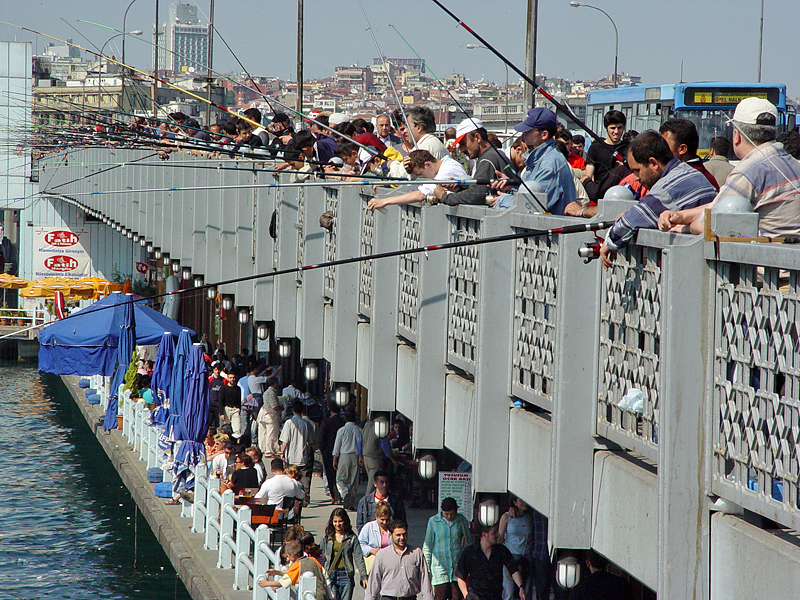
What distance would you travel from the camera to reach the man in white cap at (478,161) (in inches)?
297

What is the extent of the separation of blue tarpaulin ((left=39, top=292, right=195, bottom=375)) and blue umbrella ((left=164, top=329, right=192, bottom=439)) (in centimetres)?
137

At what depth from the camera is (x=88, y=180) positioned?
108 feet

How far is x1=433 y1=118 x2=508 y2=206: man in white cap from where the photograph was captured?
754 centimetres

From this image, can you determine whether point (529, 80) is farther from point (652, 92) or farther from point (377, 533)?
point (652, 92)

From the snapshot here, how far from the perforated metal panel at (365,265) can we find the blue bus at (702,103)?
28.5 ft

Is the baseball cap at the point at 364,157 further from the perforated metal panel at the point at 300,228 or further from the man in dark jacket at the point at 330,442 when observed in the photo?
the man in dark jacket at the point at 330,442

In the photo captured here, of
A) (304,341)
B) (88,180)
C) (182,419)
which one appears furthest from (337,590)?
(88,180)

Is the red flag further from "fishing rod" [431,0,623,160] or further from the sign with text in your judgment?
"fishing rod" [431,0,623,160]

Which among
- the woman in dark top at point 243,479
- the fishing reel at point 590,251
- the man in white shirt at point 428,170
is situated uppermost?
the man in white shirt at point 428,170

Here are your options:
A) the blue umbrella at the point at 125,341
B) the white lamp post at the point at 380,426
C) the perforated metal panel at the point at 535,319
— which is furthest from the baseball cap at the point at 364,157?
the blue umbrella at the point at 125,341

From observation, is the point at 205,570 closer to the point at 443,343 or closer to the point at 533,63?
the point at 443,343

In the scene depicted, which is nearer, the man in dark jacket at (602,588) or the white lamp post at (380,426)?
the man in dark jacket at (602,588)

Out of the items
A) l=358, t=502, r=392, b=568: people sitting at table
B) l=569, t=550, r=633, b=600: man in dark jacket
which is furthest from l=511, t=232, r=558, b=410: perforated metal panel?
l=358, t=502, r=392, b=568: people sitting at table

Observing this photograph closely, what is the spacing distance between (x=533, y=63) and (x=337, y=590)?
22.5 ft
